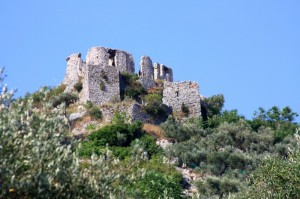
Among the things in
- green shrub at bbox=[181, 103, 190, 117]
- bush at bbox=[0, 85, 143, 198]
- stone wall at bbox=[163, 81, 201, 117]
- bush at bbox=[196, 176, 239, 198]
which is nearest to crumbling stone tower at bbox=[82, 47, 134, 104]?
stone wall at bbox=[163, 81, 201, 117]

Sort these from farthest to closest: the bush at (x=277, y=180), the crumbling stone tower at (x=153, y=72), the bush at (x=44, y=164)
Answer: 1. the crumbling stone tower at (x=153, y=72)
2. the bush at (x=277, y=180)
3. the bush at (x=44, y=164)

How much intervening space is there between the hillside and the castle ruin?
0.05 meters

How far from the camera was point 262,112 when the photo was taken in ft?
166

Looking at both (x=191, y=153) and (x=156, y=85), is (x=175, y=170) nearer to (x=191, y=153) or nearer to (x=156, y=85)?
(x=191, y=153)

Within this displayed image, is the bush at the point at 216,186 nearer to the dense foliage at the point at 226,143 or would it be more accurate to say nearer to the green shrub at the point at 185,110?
the dense foliage at the point at 226,143

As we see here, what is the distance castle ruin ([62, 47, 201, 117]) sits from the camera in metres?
47.2

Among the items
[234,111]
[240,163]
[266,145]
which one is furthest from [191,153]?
[234,111]

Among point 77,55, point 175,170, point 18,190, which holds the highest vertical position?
point 77,55

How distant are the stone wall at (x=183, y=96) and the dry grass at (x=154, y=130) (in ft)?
10.7

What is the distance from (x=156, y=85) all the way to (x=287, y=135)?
29.3 ft

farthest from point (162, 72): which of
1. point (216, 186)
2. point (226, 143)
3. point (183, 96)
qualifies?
point (216, 186)

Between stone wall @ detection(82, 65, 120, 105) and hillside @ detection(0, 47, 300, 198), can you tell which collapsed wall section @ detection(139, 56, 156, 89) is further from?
stone wall @ detection(82, 65, 120, 105)

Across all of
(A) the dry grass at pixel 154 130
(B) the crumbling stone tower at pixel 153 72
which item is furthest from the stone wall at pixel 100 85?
(A) the dry grass at pixel 154 130

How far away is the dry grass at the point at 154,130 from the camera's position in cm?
4316
